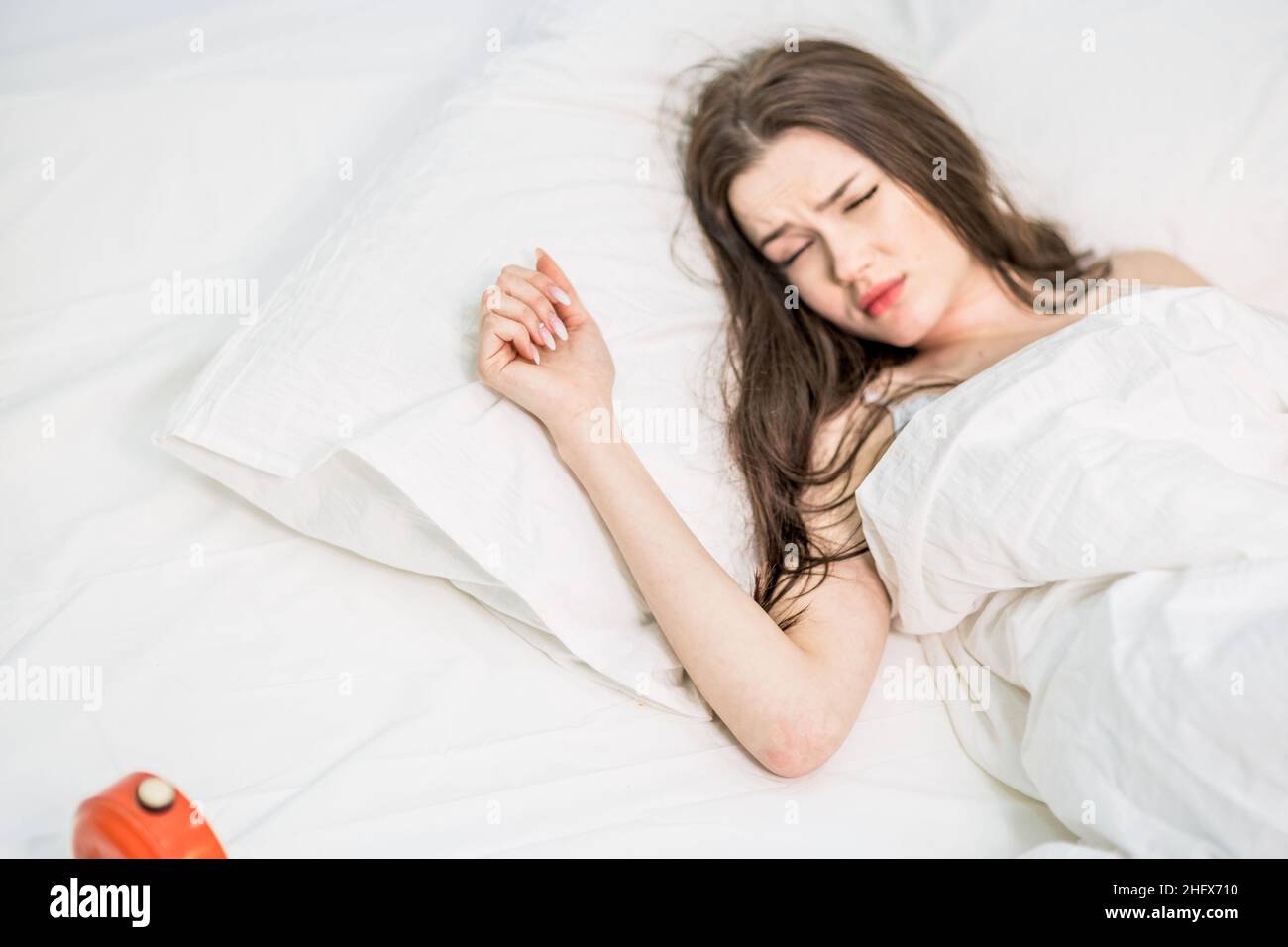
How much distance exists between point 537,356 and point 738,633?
34cm

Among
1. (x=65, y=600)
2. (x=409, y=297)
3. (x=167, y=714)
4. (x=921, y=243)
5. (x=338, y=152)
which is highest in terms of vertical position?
(x=338, y=152)

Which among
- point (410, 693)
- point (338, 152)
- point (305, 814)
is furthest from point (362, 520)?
point (338, 152)

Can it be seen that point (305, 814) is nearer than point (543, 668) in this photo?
Yes

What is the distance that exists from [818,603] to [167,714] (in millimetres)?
627

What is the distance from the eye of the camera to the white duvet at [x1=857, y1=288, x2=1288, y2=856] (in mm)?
852

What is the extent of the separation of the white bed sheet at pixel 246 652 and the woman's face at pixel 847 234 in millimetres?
449

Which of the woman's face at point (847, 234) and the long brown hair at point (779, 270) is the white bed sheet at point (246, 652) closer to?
the long brown hair at point (779, 270)

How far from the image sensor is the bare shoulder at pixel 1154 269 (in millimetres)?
1457

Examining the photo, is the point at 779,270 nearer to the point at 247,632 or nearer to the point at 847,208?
the point at 847,208

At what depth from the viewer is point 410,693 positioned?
1.04m

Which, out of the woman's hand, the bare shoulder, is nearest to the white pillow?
the woman's hand

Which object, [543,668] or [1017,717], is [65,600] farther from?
[1017,717]

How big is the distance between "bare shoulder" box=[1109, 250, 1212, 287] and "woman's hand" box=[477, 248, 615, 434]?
2.55 ft
